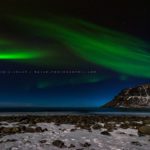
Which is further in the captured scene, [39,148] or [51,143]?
[51,143]

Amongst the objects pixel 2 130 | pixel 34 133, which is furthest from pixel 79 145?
pixel 2 130

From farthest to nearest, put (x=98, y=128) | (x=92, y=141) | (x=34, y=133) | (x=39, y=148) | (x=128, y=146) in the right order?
1. (x=98, y=128)
2. (x=34, y=133)
3. (x=92, y=141)
4. (x=128, y=146)
5. (x=39, y=148)

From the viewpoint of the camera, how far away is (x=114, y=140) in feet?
68.5

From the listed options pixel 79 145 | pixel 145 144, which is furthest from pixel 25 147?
pixel 145 144

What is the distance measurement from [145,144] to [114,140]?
96.1 inches

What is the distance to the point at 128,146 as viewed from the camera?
18656mm

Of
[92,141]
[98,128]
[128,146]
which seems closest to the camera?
[128,146]

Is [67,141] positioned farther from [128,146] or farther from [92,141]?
[128,146]

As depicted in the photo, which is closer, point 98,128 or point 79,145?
point 79,145

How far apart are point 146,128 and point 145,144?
5.56 metres

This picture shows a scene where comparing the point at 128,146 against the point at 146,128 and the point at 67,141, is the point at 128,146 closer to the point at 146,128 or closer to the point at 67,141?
the point at 67,141

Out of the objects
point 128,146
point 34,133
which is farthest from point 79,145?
point 34,133

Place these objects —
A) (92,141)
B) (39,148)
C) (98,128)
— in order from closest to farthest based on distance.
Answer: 1. (39,148)
2. (92,141)
3. (98,128)

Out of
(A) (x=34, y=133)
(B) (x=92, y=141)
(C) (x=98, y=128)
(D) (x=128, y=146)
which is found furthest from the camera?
(C) (x=98, y=128)
